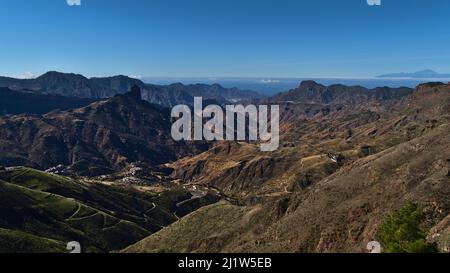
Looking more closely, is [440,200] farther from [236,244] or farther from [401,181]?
[236,244]

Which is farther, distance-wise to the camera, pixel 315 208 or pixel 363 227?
pixel 315 208

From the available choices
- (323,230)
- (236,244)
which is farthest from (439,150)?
(236,244)

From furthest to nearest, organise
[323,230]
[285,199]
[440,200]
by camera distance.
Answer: [285,199] < [323,230] < [440,200]

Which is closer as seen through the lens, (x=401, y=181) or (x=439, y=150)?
(x=401, y=181)
